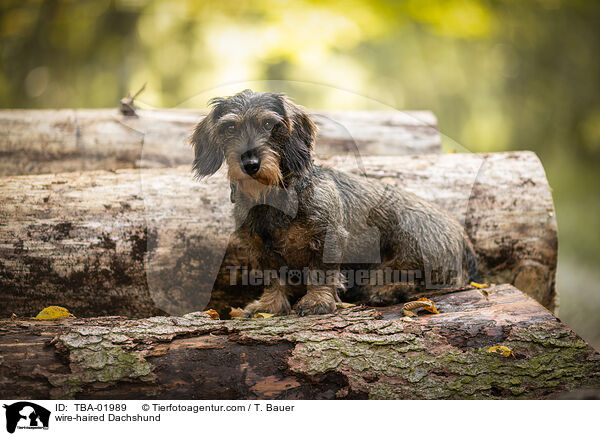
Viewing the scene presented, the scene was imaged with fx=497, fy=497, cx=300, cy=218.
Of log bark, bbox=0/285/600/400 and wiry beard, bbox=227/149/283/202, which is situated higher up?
wiry beard, bbox=227/149/283/202

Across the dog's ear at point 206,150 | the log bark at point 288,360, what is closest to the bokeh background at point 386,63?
the dog's ear at point 206,150

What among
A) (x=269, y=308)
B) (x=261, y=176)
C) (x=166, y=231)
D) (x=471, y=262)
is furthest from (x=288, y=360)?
(x=471, y=262)

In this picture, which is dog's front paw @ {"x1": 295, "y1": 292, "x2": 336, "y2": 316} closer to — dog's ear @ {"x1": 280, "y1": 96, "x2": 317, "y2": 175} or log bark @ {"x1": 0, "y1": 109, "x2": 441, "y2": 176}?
dog's ear @ {"x1": 280, "y1": 96, "x2": 317, "y2": 175}

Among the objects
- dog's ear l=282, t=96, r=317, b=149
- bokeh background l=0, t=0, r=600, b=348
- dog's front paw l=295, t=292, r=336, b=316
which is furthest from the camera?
bokeh background l=0, t=0, r=600, b=348

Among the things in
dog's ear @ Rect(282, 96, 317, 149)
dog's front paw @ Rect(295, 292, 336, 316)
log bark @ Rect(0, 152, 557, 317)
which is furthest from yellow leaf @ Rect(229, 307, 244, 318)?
dog's ear @ Rect(282, 96, 317, 149)

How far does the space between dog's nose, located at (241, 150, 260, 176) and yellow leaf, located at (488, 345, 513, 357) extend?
4.97 ft

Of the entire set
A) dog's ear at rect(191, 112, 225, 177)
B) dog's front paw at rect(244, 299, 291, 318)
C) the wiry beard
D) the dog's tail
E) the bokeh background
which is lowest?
dog's front paw at rect(244, 299, 291, 318)

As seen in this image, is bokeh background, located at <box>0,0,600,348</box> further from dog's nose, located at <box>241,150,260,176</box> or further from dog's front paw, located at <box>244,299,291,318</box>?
dog's front paw, located at <box>244,299,291,318</box>

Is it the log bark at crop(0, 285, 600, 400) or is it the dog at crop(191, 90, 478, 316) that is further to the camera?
the dog at crop(191, 90, 478, 316)

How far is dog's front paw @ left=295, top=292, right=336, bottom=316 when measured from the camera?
2986 millimetres

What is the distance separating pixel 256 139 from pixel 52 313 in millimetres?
1675
